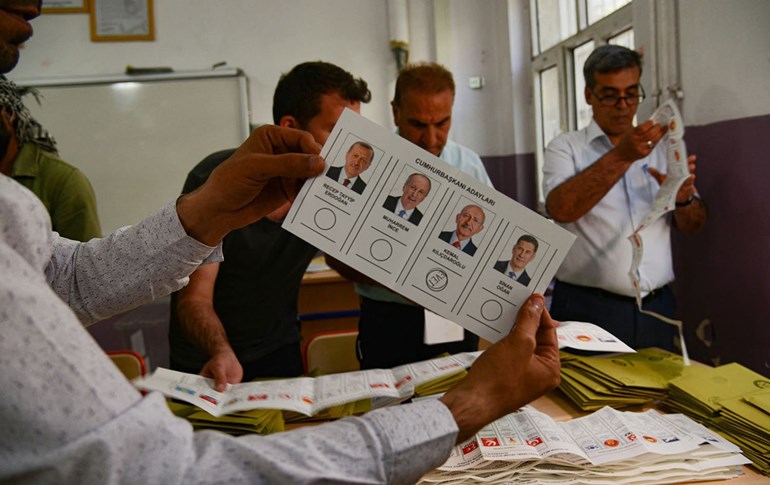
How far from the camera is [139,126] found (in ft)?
13.6

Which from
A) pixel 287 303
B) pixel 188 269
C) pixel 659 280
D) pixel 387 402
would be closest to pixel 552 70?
pixel 659 280

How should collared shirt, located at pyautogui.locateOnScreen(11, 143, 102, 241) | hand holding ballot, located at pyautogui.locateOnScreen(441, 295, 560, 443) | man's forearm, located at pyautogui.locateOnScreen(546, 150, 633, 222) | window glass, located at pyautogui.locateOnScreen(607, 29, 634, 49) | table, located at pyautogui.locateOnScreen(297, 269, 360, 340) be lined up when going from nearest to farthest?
hand holding ballot, located at pyautogui.locateOnScreen(441, 295, 560, 443), man's forearm, located at pyautogui.locateOnScreen(546, 150, 633, 222), collared shirt, located at pyautogui.locateOnScreen(11, 143, 102, 241), window glass, located at pyautogui.locateOnScreen(607, 29, 634, 49), table, located at pyautogui.locateOnScreen(297, 269, 360, 340)

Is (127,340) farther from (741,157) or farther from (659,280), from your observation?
(741,157)

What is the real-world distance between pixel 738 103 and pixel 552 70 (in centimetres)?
205

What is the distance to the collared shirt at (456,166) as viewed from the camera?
6.29 ft

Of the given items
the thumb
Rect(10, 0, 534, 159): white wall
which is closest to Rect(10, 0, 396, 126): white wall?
Rect(10, 0, 534, 159): white wall

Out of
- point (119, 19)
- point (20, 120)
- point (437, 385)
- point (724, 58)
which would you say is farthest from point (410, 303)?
point (119, 19)

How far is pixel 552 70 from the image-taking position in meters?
3.78

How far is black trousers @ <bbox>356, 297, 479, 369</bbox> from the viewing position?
1917 millimetres

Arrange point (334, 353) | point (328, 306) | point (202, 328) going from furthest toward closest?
point (328, 306)
point (334, 353)
point (202, 328)

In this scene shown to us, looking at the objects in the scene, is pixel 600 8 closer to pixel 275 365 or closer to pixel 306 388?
pixel 275 365

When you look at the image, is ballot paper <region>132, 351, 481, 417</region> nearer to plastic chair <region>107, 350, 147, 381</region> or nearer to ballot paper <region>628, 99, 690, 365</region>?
ballot paper <region>628, 99, 690, 365</region>

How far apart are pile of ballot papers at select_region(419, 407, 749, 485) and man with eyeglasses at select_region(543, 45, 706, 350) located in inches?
30.2

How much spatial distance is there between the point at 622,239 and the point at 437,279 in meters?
1.29
